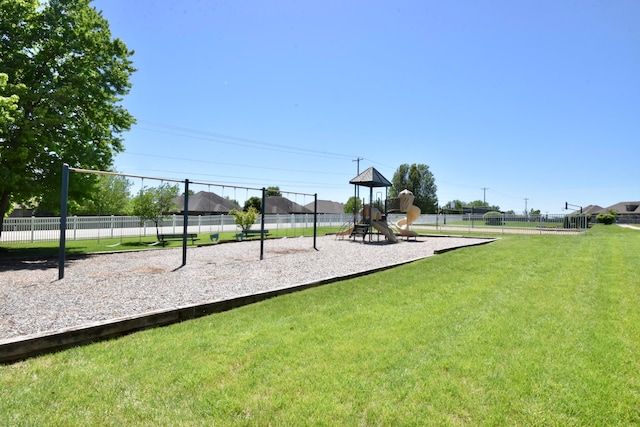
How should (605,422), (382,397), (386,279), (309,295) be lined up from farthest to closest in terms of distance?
(386,279)
(309,295)
(382,397)
(605,422)

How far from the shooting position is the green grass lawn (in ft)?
8.30

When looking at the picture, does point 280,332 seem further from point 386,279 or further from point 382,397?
point 386,279

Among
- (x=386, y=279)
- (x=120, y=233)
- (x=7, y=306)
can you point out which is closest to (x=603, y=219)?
(x=386, y=279)

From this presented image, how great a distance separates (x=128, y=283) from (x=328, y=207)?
73577 mm

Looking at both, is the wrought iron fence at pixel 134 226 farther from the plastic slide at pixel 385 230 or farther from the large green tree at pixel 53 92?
the large green tree at pixel 53 92

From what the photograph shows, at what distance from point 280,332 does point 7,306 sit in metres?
4.44

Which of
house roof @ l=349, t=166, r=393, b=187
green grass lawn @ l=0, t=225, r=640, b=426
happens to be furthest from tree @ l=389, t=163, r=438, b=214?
green grass lawn @ l=0, t=225, r=640, b=426

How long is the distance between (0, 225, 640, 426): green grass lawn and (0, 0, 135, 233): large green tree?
10458 mm

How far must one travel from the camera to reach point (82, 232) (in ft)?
65.7

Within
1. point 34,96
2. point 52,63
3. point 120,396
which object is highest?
point 52,63

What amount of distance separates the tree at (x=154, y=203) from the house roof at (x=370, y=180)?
415 inches

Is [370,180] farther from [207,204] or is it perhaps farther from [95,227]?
[207,204]

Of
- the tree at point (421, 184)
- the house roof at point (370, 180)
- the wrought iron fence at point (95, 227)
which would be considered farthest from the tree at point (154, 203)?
the tree at point (421, 184)

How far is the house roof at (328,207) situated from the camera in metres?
77.5
